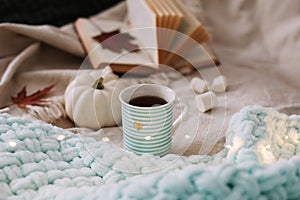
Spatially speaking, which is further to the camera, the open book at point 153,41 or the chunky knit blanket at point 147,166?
the open book at point 153,41

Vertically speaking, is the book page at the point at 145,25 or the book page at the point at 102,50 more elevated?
the book page at the point at 145,25

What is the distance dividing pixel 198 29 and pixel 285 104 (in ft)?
0.87

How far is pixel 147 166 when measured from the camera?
2.22ft

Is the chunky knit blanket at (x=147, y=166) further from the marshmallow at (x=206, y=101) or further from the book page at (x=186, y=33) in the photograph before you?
the book page at (x=186, y=33)

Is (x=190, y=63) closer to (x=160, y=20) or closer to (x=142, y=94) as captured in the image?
(x=160, y=20)

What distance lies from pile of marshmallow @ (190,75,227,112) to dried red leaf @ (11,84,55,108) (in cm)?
30

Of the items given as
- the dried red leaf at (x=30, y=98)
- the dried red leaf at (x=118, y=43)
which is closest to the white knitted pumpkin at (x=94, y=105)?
the dried red leaf at (x=30, y=98)

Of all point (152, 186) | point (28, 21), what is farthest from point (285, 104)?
point (28, 21)

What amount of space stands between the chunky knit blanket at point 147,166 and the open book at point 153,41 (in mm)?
320

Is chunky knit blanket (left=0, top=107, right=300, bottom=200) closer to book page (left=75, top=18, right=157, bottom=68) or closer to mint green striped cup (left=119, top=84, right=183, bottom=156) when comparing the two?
mint green striped cup (left=119, top=84, right=183, bottom=156)

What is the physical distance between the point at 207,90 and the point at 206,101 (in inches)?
1.9

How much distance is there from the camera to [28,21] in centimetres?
116

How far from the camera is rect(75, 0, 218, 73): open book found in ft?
3.26

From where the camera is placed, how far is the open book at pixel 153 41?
993 mm
